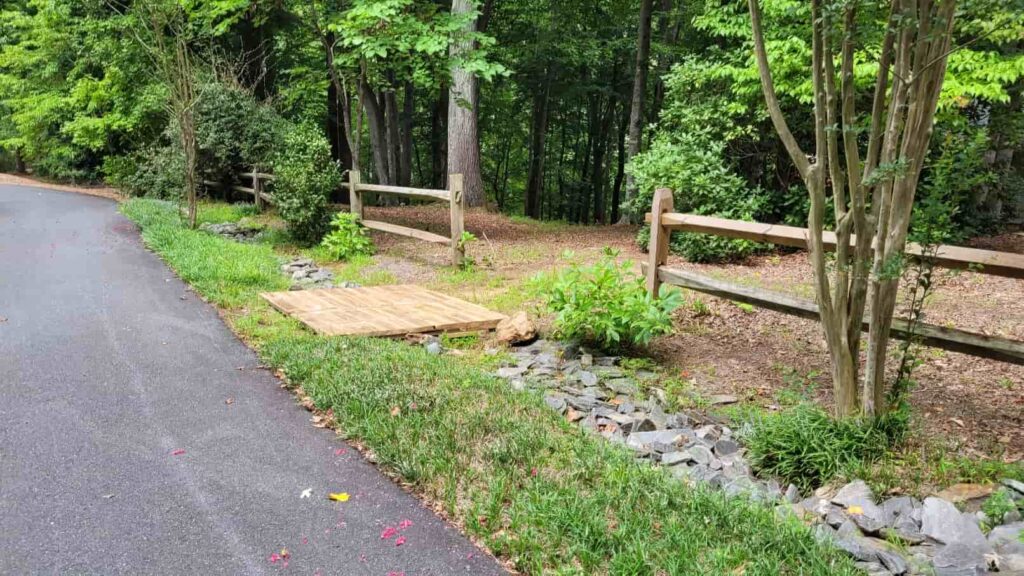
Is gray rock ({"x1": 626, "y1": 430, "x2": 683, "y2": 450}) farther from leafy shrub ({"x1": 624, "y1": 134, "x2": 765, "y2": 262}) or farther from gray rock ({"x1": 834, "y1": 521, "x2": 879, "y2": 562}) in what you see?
leafy shrub ({"x1": 624, "y1": 134, "x2": 765, "y2": 262})

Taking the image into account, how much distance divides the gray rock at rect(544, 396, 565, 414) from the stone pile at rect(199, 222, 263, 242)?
8.40 meters

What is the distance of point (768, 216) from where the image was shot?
9977 millimetres

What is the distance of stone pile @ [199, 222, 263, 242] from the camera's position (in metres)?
11.5

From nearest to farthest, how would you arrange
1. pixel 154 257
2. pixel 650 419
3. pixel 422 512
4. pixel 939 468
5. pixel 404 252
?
pixel 422 512
pixel 939 468
pixel 650 419
pixel 154 257
pixel 404 252

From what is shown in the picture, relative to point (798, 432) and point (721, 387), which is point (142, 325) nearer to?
point (721, 387)

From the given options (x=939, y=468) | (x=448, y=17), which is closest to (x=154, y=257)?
(x=448, y=17)

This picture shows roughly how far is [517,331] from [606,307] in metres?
0.83

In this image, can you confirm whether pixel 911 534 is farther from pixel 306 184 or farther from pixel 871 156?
pixel 306 184

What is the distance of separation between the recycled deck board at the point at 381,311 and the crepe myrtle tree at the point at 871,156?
10.6 feet

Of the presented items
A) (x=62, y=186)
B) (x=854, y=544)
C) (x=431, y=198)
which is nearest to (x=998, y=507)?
(x=854, y=544)

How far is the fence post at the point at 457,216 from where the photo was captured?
867cm

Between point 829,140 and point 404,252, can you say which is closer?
point 829,140

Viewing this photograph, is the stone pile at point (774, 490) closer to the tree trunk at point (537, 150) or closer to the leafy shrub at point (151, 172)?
the leafy shrub at point (151, 172)

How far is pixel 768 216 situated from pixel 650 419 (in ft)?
22.7
